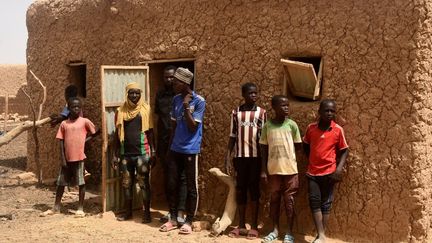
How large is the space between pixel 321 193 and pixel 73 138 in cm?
297

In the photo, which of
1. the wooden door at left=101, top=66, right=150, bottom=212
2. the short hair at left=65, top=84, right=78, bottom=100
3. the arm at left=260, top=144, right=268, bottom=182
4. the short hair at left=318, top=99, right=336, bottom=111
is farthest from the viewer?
the short hair at left=65, top=84, right=78, bottom=100

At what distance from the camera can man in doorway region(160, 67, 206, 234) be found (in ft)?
16.2

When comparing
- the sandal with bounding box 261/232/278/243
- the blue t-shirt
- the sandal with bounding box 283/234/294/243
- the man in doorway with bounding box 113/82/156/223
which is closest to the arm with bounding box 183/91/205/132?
the blue t-shirt

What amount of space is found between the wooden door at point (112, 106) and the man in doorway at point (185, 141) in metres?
0.89

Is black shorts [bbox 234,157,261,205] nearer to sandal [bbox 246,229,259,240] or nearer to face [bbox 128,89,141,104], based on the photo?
sandal [bbox 246,229,259,240]

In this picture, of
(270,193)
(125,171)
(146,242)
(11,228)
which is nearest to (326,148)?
(270,193)

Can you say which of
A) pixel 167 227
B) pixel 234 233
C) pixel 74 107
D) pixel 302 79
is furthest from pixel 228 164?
pixel 74 107

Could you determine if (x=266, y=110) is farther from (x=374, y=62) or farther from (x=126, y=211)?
(x=126, y=211)

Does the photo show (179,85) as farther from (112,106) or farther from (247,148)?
(112,106)

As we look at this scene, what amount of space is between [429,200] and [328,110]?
1.25 metres

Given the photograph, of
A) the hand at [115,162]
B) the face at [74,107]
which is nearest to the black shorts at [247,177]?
the hand at [115,162]

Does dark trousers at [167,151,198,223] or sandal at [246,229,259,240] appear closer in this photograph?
sandal at [246,229,259,240]

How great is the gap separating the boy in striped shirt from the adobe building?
404 millimetres

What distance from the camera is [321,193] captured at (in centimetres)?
466
